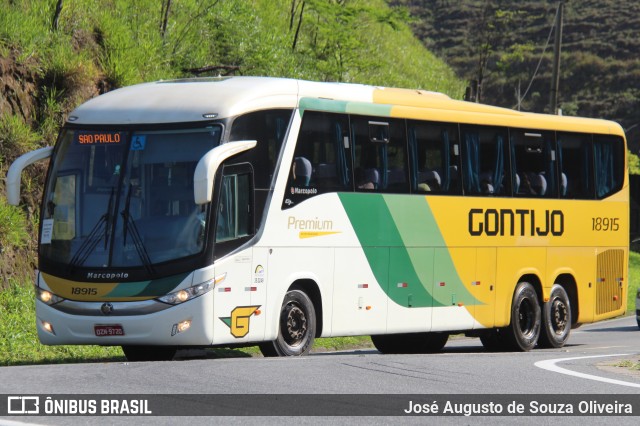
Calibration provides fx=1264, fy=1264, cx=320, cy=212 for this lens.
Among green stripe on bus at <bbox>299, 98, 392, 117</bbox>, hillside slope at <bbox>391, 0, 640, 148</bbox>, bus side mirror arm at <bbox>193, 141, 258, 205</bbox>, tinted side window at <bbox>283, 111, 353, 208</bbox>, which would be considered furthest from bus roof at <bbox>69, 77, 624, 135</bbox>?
hillside slope at <bbox>391, 0, 640, 148</bbox>

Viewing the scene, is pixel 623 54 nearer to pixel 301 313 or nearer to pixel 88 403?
pixel 301 313

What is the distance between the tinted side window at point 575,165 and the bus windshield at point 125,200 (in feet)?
28.9

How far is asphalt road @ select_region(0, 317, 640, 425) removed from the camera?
32.4 feet

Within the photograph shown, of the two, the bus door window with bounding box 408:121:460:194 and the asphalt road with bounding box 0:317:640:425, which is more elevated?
the bus door window with bounding box 408:121:460:194

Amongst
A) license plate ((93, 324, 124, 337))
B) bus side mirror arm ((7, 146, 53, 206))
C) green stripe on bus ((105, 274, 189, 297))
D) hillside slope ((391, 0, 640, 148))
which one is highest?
hillside slope ((391, 0, 640, 148))

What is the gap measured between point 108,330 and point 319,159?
12.3 ft

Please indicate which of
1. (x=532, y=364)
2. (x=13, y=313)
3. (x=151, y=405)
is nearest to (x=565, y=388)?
(x=532, y=364)

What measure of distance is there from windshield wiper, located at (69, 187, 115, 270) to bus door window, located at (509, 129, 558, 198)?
810 centimetres

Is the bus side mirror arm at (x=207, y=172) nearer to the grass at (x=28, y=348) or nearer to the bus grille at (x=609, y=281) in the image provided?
the grass at (x=28, y=348)

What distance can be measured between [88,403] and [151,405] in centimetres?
50

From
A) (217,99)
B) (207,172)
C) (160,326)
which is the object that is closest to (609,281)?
(217,99)

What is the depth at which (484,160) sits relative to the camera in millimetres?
20141

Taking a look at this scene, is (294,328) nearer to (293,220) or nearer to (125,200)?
(293,220)

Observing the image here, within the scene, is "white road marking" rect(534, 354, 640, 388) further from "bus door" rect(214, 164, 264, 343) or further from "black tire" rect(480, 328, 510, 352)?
"black tire" rect(480, 328, 510, 352)
